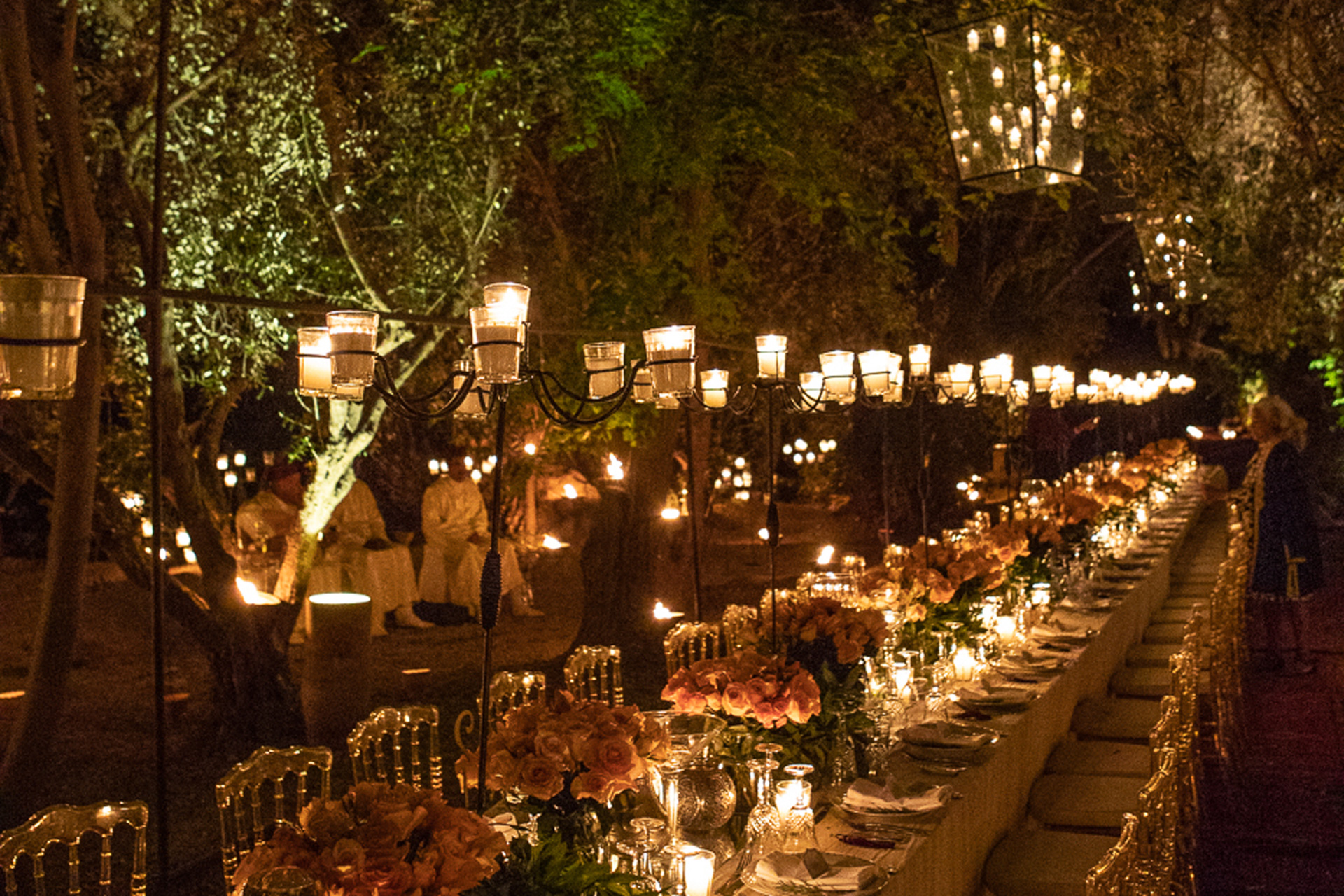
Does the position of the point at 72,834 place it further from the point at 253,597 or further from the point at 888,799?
the point at 253,597

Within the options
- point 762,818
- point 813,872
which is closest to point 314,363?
point 762,818

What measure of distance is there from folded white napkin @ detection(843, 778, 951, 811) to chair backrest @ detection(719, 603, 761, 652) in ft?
2.33

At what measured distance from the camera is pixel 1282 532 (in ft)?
31.0

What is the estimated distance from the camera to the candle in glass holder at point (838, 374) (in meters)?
5.75

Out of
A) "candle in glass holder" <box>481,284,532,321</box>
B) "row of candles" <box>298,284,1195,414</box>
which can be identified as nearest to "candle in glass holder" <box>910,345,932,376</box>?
"row of candles" <box>298,284,1195,414</box>

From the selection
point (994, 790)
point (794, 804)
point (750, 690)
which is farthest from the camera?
point (994, 790)

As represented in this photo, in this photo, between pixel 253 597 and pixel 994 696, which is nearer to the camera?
pixel 994 696

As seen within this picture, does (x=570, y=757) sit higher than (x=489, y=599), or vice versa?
(x=489, y=599)

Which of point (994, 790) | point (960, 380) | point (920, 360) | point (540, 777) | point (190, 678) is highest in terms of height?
point (920, 360)

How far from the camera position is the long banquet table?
134 inches

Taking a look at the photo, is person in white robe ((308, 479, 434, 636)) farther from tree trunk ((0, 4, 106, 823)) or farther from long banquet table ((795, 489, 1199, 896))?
long banquet table ((795, 489, 1199, 896))

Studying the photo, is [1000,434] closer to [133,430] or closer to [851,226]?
[851,226]

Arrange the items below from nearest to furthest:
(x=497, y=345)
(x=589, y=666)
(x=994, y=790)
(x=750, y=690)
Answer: (x=497, y=345) < (x=750, y=690) < (x=994, y=790) < (x=589, y=666)

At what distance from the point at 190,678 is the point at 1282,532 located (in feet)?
26.7
